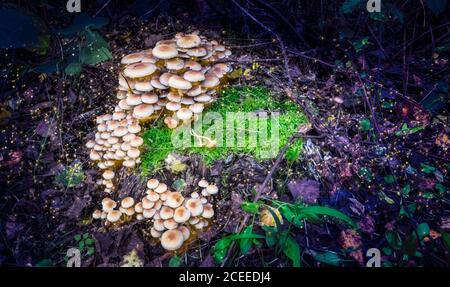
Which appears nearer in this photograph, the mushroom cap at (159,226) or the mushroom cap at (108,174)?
the mushroom cap at (159,226)

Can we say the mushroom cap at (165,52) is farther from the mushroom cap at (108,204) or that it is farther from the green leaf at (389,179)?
the green leaf at (389,179)

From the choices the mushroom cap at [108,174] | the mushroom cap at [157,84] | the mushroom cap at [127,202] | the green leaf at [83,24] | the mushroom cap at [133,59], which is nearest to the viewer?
the mushroom cap at [127,202]

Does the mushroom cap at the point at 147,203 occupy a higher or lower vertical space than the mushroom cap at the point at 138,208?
higher

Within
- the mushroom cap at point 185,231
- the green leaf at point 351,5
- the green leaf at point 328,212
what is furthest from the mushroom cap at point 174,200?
the green leaf at point 351,5

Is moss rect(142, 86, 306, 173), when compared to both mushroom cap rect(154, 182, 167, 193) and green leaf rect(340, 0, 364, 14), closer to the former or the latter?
mushroom cap rect(154, 182, 167, 193)

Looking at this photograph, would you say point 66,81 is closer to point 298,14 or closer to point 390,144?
point 298,14

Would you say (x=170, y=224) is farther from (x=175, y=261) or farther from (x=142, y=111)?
(x=142, y=111)

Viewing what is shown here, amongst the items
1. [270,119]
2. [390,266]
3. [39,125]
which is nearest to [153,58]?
[270,119]
